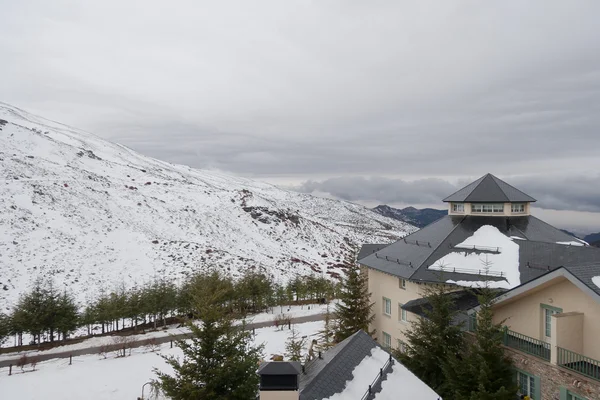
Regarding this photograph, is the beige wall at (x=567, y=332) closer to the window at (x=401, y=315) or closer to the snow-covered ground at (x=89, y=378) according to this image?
the window at (x=401, y=315)

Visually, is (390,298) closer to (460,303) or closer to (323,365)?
(460,303)

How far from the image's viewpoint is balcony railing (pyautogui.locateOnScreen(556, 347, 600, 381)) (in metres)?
11.3

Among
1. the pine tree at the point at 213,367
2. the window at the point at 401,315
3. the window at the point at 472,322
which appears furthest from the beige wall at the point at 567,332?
the window at the point at 401,315

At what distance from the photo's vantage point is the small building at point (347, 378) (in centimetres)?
1045

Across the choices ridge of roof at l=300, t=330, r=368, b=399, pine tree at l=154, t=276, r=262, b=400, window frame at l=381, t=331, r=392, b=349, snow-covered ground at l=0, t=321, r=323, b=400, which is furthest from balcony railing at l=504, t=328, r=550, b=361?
snow-covered ground at l=0, t=321, r=323, b=400

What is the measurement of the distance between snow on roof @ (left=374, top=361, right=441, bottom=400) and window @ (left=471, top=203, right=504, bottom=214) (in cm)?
1713

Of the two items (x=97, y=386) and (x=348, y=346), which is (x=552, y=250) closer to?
(x=348, y=346)

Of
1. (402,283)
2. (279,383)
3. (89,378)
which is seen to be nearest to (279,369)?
(279,383)

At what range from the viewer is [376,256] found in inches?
1111

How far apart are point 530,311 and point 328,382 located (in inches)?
349

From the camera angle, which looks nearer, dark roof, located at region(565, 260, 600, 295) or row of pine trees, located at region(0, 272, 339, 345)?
dark roof, located at region(565, 260, 600, 295)

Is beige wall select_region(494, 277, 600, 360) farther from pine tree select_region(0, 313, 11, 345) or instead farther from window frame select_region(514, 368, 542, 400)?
pine tree select_region(0, 313, 11, 345)

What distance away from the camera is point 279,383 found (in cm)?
1047

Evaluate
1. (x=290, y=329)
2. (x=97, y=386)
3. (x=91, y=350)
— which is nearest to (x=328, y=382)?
(x=97, y=386)
